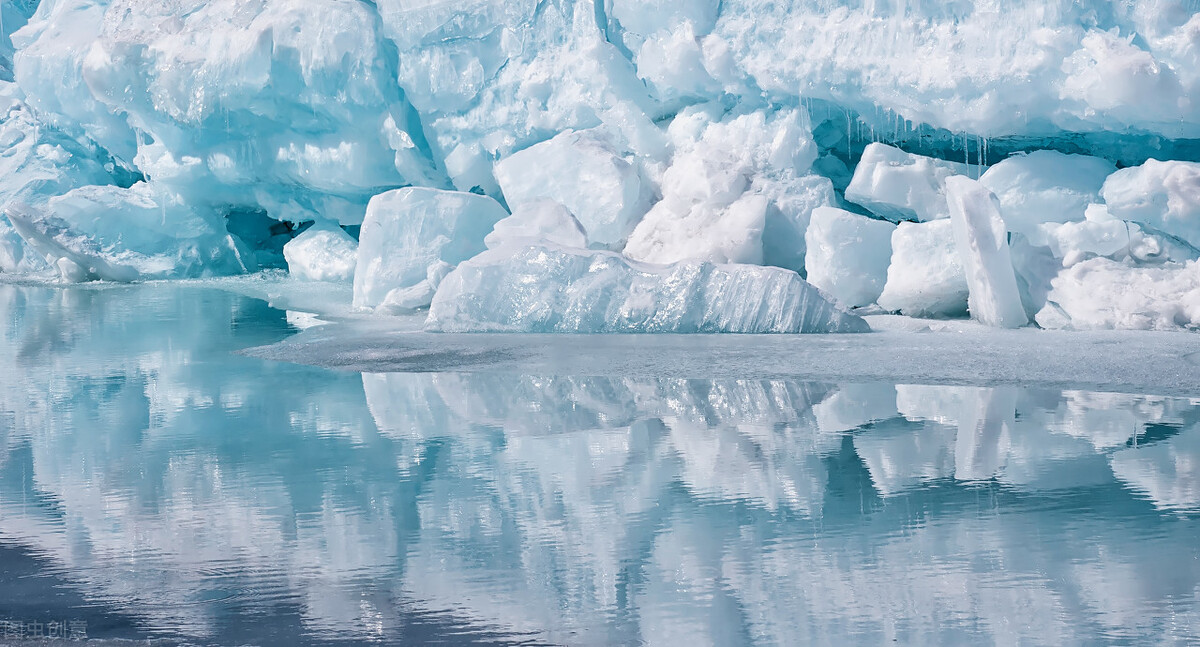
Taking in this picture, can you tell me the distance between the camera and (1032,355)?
517cm

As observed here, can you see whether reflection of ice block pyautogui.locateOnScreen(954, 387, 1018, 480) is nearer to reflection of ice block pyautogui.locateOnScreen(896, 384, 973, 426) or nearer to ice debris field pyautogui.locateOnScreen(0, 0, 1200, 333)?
reflection of ice block pyautogui.locateOnScreen(896, 384, 973, 426)

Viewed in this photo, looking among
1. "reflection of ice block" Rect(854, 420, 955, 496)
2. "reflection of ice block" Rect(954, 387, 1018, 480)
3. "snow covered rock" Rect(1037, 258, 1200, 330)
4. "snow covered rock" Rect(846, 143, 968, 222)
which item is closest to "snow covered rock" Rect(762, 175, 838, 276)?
"snow covered rock" Rect(846, 143, 968, 222)

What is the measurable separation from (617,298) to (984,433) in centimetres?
327

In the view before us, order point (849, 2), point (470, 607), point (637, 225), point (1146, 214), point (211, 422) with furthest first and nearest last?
point (637, 225), point (849, 2), point (1146, 214), point (211, 422), point (470, 607)

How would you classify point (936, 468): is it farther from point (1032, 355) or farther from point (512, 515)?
point (1032, 355)

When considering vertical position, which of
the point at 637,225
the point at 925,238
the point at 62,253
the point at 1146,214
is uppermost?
the point at 1146,214

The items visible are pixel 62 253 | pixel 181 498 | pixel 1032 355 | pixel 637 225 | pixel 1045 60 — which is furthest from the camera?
pixel 62 253

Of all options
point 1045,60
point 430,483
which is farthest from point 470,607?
point 1045,60

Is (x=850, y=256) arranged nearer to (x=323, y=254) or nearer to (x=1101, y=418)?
(x=1101, y=418)

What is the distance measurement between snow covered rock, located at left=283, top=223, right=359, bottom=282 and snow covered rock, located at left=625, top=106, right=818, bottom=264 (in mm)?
3971

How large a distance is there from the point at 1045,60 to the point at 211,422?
4964mm

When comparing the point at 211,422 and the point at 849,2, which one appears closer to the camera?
the point at 211,422

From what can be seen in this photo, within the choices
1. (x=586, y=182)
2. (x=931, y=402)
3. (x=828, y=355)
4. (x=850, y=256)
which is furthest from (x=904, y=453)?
(x=586, y=182)

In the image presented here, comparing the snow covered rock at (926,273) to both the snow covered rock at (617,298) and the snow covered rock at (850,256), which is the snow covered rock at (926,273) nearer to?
the snow covered rock at (850,256)
